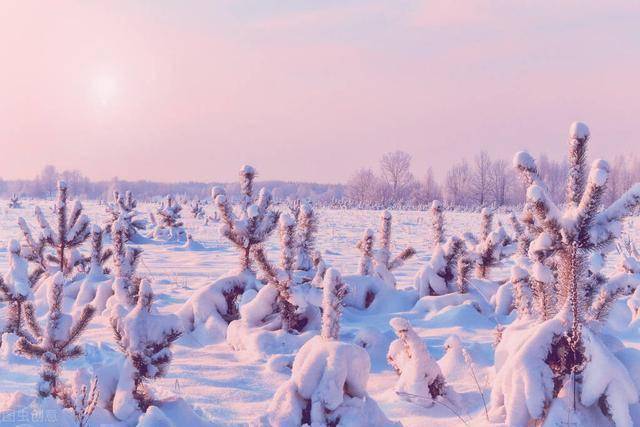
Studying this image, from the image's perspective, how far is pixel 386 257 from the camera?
10969 millimetres

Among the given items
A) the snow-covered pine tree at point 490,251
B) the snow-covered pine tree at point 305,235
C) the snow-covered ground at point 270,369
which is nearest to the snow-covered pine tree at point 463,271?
the snow-covered pine tree at point 490,251

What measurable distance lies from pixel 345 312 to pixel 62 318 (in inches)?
193

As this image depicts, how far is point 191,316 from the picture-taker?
7.88m

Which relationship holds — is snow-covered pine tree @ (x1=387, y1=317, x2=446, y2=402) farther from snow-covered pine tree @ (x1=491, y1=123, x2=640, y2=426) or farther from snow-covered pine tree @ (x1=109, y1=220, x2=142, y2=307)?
snow-covered pine tree @ (x1=109, y1=220, x2=142, y2=307)

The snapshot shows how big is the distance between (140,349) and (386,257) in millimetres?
7032

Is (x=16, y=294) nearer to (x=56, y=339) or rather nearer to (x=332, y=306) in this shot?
(x=56, y=339)

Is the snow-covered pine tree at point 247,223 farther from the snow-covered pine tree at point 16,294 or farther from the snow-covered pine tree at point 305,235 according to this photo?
the snow-covered pine tree at point 16,294

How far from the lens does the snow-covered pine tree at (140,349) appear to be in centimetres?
433

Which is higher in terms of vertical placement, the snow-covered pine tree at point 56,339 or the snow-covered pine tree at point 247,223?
the snow-covered pine tree at point 247,223

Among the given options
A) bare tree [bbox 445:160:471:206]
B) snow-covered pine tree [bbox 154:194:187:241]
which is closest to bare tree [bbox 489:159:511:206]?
bare tree [bbox 445:160:471:206]

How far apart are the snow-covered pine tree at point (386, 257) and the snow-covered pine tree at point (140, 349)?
244 inches

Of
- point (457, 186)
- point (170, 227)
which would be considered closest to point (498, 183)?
point (457, 186)

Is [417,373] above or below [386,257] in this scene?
below

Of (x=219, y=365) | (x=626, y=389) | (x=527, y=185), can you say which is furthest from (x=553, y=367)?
(x=219, y=365)
